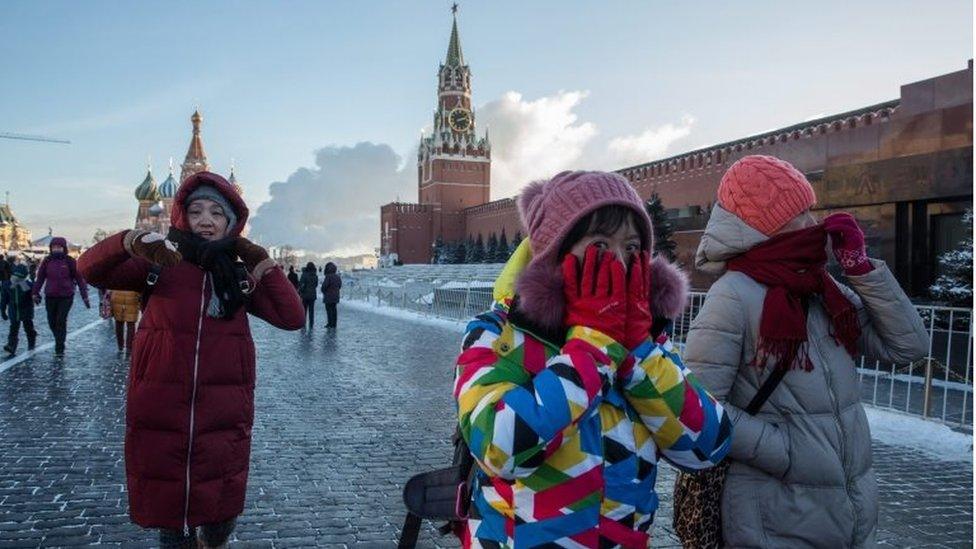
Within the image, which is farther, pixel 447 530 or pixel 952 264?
pixel 952 264

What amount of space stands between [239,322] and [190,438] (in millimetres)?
420

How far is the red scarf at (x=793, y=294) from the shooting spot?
1.87 meters

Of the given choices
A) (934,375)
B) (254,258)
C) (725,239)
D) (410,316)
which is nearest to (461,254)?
(410,316)

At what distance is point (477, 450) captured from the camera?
130 centimetres

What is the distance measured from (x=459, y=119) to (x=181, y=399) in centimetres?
7703

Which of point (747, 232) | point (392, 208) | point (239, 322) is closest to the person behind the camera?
point (747, 232)

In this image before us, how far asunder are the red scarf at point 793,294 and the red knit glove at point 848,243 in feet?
0.12

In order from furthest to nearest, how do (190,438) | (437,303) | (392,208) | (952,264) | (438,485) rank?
(392,208), (437,303), (952,264), (190,438), (438,485)

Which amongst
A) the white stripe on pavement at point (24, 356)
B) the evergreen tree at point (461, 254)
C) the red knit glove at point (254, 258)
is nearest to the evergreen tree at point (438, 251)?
the evergreen tree at point (461, 254)

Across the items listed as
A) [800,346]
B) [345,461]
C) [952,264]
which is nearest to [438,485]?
[800,346]

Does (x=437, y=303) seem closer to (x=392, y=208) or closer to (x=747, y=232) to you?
(x=747, y=232)

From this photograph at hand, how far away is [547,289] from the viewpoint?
53.1 inches

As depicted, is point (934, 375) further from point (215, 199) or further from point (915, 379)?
point (215, 199)

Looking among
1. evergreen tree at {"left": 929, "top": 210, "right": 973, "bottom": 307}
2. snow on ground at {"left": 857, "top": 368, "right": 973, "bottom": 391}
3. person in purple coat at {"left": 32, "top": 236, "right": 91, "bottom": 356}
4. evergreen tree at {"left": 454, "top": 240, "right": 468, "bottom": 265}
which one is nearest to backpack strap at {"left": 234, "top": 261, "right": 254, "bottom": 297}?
snow on ground at {"left": 857, "top": 368, "right": 973, "bottom": 391}
